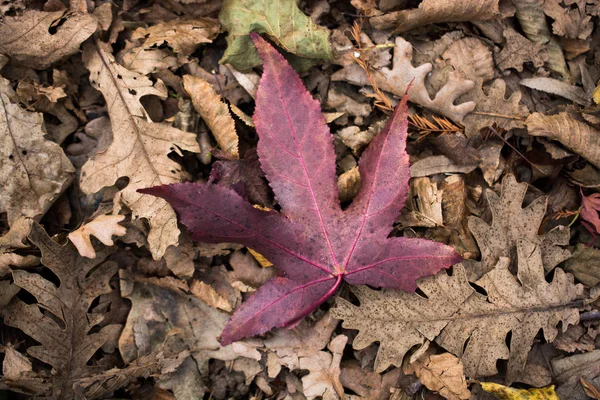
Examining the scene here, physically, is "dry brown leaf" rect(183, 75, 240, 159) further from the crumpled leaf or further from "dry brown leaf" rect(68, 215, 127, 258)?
"dry brown leaf" rect(68, 215, 127, 258)

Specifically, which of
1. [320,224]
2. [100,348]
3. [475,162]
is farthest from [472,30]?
[100,348]

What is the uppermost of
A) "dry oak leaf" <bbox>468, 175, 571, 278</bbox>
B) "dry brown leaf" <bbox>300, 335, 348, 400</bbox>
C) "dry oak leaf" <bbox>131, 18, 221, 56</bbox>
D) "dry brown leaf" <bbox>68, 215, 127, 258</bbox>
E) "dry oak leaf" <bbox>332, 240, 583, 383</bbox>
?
"dry oak leaf" <bbox>131, 18, 221, 56</bbox>

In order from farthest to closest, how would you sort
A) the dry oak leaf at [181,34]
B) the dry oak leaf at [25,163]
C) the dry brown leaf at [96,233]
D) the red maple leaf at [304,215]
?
the dry oak leaf at [181,34] < the dry oak leaf at [25,163] < the dry brown leaf at [96,233] < the red maple leaf at [304,215]

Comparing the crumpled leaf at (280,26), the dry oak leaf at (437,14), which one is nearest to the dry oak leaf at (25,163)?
the crumpled leaf at (280,26)

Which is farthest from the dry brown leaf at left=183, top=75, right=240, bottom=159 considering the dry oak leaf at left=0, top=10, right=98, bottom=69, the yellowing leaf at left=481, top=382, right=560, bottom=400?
the yellowing leaf at left=481, top=382, right=560, bottom=400

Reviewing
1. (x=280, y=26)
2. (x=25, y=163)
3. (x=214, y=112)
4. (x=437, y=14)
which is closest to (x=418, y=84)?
(x=437, y=14)

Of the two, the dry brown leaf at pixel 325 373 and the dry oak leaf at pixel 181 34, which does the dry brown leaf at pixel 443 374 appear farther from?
the dry oak leaf at pixel 181 34

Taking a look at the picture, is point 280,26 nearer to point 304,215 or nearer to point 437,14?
point 437,14
